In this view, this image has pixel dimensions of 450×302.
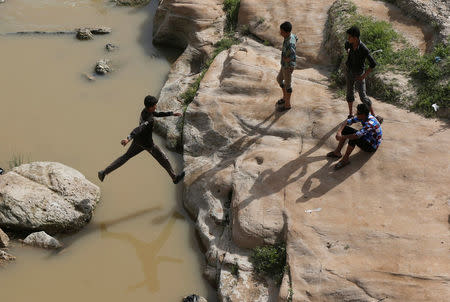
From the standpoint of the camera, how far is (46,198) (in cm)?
633

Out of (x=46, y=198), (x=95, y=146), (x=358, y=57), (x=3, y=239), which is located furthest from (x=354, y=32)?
(x=3, y=239)

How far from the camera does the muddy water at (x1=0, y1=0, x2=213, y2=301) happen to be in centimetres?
589

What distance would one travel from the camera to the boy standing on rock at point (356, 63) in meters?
6.12

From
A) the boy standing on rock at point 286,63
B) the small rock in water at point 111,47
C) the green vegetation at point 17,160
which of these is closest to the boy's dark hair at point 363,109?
the boy standing on rock at point 286,63

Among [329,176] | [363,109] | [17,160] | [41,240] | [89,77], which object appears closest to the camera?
[363,109]

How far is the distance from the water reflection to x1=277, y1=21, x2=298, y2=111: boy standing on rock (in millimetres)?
2434

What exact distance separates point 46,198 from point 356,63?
469 cm

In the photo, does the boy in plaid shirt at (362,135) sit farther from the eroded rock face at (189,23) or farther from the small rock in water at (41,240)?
the eroded rock face at (189,23)

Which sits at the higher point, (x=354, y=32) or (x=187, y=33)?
(x=354, y=32)

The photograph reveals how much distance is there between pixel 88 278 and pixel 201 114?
3.21m

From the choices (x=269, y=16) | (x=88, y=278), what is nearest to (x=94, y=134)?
(x=88, y=278)

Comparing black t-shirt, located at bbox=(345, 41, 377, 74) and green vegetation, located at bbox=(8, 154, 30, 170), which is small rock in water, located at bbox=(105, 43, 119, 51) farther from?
black t-shirt, located at bbox=(345, 41, 377, 74)

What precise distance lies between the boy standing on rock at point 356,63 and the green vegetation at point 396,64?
2.74ft

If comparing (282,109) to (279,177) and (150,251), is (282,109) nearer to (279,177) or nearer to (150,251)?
(279,177)
